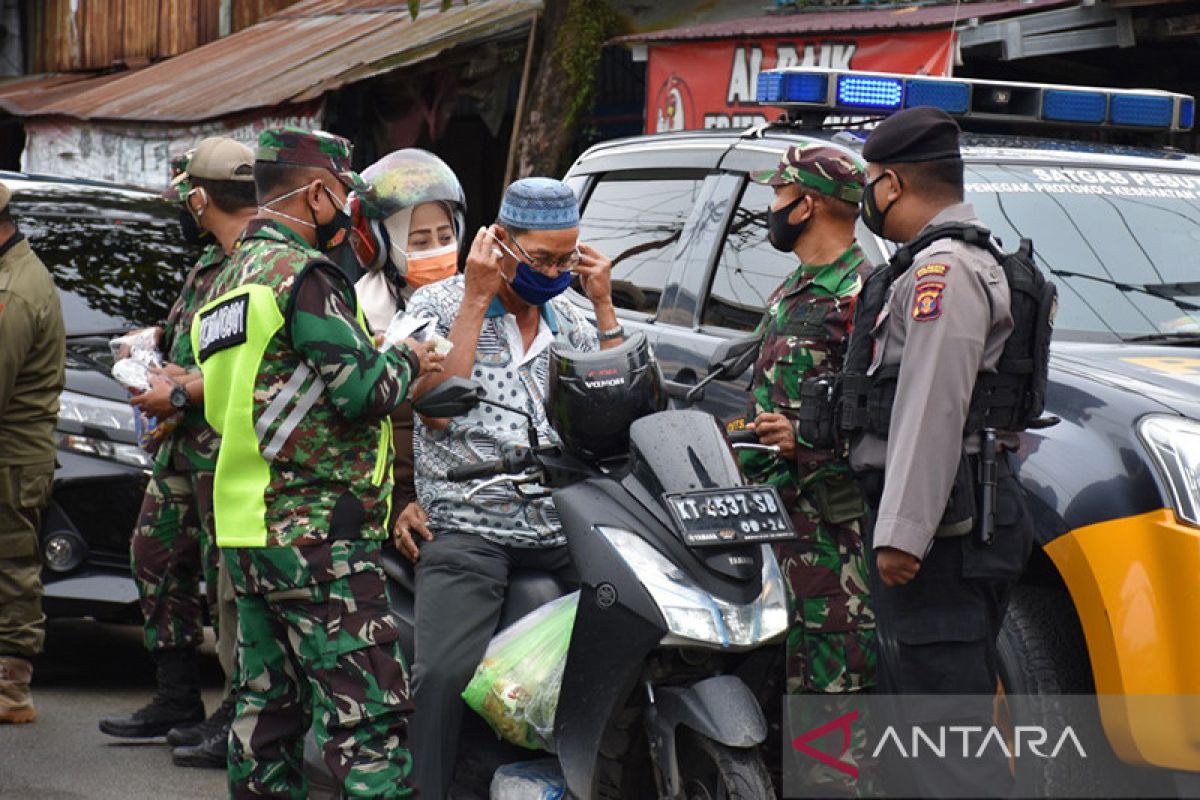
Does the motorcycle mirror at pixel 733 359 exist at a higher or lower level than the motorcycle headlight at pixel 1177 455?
higher

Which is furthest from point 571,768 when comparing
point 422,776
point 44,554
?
point 44,554

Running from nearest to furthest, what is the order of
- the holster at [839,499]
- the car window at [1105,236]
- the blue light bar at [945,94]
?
the holster at [839,499], the car window at [1105,236], the blue light bar at [945,94]

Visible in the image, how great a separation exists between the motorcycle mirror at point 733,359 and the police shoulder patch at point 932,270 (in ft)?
2.05

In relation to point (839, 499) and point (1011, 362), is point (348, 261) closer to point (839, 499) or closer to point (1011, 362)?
point (839, 499)

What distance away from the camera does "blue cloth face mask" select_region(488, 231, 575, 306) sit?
464 centimetres

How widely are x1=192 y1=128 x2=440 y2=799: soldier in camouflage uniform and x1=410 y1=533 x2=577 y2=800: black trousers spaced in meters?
0.10

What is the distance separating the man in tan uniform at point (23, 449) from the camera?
6266mm

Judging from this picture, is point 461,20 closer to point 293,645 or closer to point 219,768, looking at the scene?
point 219,768

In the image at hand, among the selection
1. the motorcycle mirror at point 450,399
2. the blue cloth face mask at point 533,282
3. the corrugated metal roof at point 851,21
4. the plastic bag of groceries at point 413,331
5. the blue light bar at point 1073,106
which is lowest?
the motorcycle mirror at point 450,399

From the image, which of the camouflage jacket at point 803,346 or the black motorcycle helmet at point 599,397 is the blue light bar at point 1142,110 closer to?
the camouflage jacket at point 803,346

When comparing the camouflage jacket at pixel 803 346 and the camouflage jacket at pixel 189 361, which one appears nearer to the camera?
the camouflage jacket at pixel 803 346

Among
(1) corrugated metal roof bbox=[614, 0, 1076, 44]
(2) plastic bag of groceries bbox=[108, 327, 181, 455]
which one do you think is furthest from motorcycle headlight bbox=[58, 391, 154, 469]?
(1) corrugated metal roof bbox=[614, 0, 1076, 44]

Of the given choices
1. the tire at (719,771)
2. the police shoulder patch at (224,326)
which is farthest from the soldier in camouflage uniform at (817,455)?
the police shoulder patch at (224,326)

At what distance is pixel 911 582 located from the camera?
13.4 feet
